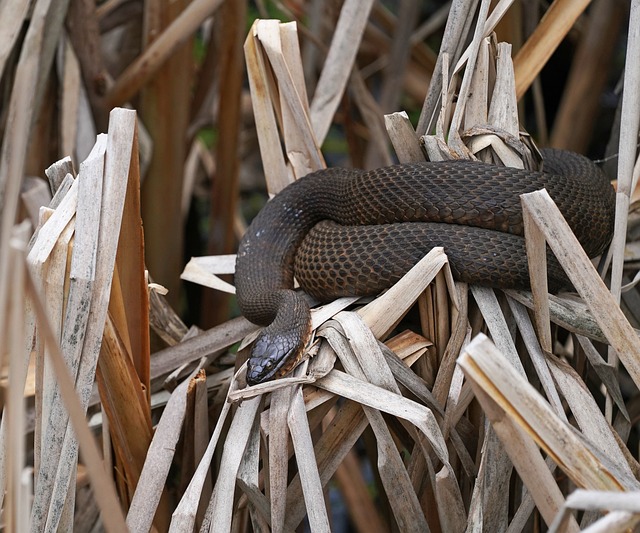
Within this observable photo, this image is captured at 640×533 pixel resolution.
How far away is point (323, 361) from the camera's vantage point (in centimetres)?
235

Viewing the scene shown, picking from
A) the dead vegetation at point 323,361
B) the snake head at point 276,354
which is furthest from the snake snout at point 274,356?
the dead vegetation at point 323,361

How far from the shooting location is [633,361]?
6.70 ft

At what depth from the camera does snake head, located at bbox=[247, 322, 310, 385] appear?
259 cm

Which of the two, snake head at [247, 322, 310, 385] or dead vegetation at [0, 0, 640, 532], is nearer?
dead vegetation at [0, 0, 640, 532]

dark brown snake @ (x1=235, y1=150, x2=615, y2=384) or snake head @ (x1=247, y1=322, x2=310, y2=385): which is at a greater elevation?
dark brown snake @ (x1=235, y1=150, x2=615, y2=384)

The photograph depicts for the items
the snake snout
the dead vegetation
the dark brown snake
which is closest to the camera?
the dead vegetation

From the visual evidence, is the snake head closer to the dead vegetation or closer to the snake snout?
the snake snout

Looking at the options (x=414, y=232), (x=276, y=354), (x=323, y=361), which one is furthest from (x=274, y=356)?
(x=414, y=232)

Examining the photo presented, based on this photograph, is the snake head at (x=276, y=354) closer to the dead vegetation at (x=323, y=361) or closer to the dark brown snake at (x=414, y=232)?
the dark brown snake at (x=414, y=232)

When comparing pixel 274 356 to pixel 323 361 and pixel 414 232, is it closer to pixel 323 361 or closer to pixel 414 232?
pixel 323 361

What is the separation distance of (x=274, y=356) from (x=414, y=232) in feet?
1.99

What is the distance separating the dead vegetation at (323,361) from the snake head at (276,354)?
0.38 ft

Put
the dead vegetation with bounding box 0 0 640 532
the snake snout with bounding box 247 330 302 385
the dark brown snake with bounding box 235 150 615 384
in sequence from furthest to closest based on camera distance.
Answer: the snake snout with bounding box 247 330 302 385 → the dark brown snake with bounding box 235 150 615 384 → the dead vegetation with bounding box 0 0 640 532

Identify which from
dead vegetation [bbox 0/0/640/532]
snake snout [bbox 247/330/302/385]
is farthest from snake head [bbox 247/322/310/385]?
dead vegetation [bbox 0/0/640/532]
